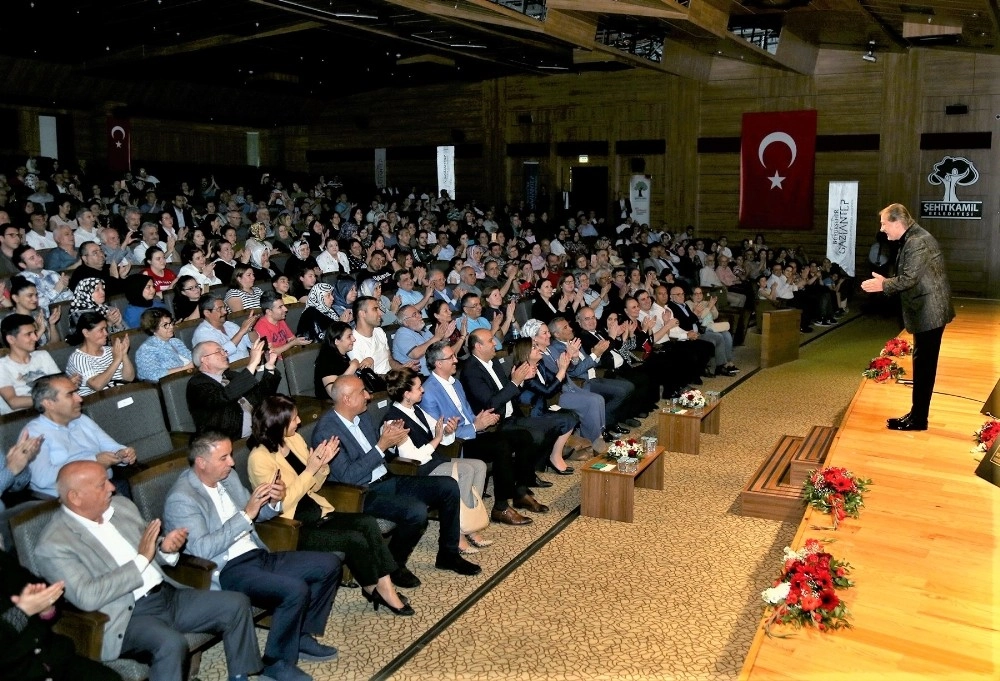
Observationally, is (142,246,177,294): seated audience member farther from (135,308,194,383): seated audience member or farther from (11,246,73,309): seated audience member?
(135,308,194,383): seated audience member

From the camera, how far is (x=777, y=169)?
51.5 ft

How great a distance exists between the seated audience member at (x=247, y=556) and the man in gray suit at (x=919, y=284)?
2863 mm

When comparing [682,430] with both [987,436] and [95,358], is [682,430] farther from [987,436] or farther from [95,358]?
[95,358]

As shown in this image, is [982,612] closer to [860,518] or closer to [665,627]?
[860,518]

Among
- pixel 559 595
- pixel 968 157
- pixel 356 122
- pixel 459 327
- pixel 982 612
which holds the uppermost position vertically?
pixel 356 122

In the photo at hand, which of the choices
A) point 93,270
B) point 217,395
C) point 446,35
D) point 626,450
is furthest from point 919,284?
point 446,35

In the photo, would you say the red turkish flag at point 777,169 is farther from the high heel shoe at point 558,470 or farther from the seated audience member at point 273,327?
the seated audience member at point 273,327

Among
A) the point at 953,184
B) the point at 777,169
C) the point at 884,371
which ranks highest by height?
the point at 777,169

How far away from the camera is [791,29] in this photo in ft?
43.4

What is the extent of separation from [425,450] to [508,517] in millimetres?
713

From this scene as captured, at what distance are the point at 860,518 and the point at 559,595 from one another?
133 centimetres

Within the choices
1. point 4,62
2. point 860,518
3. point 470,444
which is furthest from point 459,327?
point 4,62

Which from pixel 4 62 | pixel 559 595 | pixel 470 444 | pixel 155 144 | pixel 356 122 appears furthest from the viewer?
pixel 356 122

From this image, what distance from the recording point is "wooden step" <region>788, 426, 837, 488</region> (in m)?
5.06
